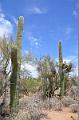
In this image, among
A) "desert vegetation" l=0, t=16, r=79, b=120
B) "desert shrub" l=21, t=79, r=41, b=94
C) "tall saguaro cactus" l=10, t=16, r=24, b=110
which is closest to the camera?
"tall saguaro cactus" l=10, t=16, r=24, b=110

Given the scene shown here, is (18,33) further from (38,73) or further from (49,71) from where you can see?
(38,73)

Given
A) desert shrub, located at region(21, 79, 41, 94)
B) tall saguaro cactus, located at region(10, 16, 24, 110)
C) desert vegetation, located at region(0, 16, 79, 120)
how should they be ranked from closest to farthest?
tall saguaro cactus, located at region(10, 16, 24, 110) < desert vegetation, located at region(0, 16, 79, 120) < desert shrub, located at region(21, 79, 41, 94)

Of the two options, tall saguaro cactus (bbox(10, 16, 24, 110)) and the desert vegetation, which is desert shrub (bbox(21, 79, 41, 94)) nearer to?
the desert vegetation

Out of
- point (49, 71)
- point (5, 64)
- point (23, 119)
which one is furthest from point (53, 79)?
Answer: point (23, 119)

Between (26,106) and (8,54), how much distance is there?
115 inches

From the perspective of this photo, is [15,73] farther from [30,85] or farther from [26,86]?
[30,85]

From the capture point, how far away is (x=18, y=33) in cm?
1170

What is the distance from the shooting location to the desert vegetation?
444 inches

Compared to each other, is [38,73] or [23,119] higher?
[38,73]

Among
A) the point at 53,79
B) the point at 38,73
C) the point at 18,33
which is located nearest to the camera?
the point at 18,33

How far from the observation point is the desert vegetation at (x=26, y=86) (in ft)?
37.0

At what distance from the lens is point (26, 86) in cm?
1842

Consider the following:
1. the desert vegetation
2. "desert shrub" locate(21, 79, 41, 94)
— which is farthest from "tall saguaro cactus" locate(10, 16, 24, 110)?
"desert shrub" locate(21, 79, 41, 94)

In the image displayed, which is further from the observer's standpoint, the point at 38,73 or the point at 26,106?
the point at 38,73
